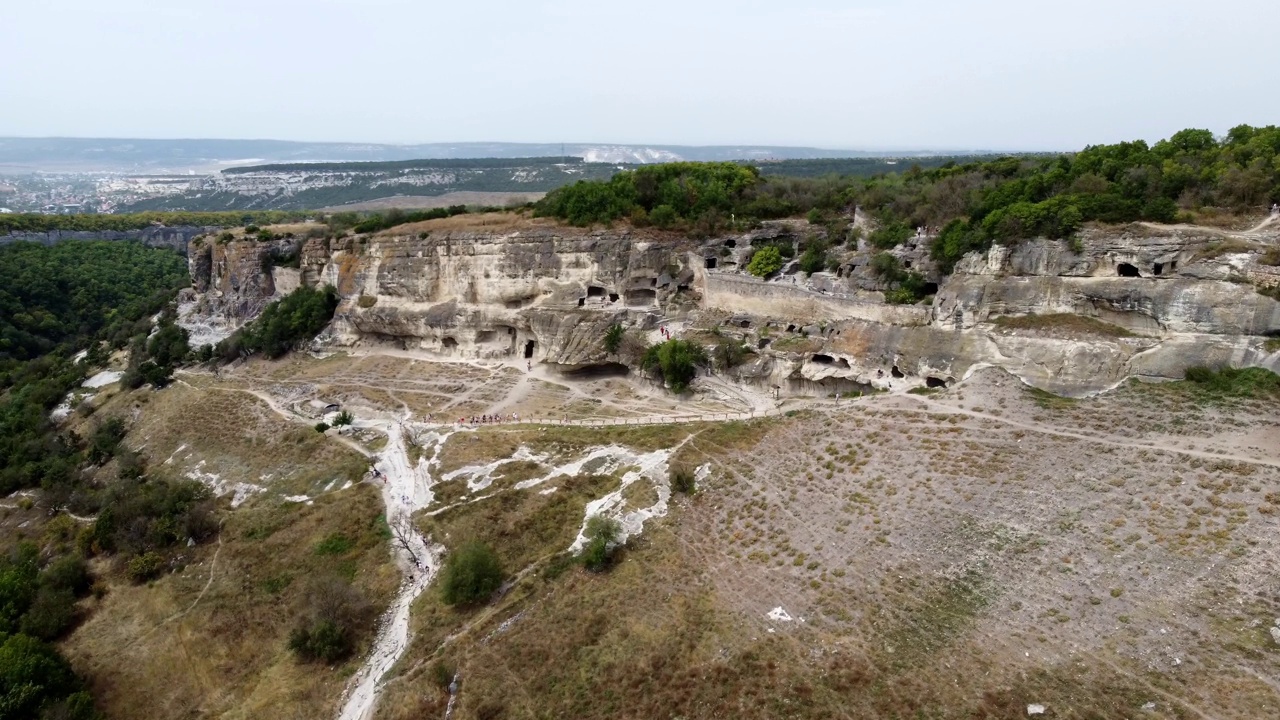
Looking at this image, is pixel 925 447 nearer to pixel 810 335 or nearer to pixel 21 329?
pixel 810 335

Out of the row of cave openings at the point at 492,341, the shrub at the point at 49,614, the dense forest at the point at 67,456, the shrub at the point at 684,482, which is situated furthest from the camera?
the row of cave openings at the point at 492,341

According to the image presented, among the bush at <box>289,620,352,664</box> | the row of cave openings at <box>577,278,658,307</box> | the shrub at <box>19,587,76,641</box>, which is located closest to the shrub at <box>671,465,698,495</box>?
the bush at <box>289,620,352,664</box>

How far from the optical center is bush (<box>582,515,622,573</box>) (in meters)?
22.2

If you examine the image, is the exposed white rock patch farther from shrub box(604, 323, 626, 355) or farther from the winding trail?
shrub box(604, 323, 626, 355)

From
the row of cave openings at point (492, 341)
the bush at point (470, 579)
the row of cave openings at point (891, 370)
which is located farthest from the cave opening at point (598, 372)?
the bush at point (470, 579)

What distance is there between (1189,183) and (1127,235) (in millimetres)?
5673

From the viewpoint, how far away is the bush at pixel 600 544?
874 inches

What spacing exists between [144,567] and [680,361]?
25131 millimetres

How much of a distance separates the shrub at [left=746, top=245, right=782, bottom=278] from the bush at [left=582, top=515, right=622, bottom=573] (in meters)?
20.5

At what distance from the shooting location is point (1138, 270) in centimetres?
2744

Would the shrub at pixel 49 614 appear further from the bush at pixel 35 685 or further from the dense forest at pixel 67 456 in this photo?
the bush at pixel 35 685

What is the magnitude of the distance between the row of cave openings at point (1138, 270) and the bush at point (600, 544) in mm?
23300

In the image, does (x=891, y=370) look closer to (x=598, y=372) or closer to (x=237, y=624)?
(x=598, y=372)

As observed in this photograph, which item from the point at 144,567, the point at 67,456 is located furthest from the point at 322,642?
the point at 67,456
